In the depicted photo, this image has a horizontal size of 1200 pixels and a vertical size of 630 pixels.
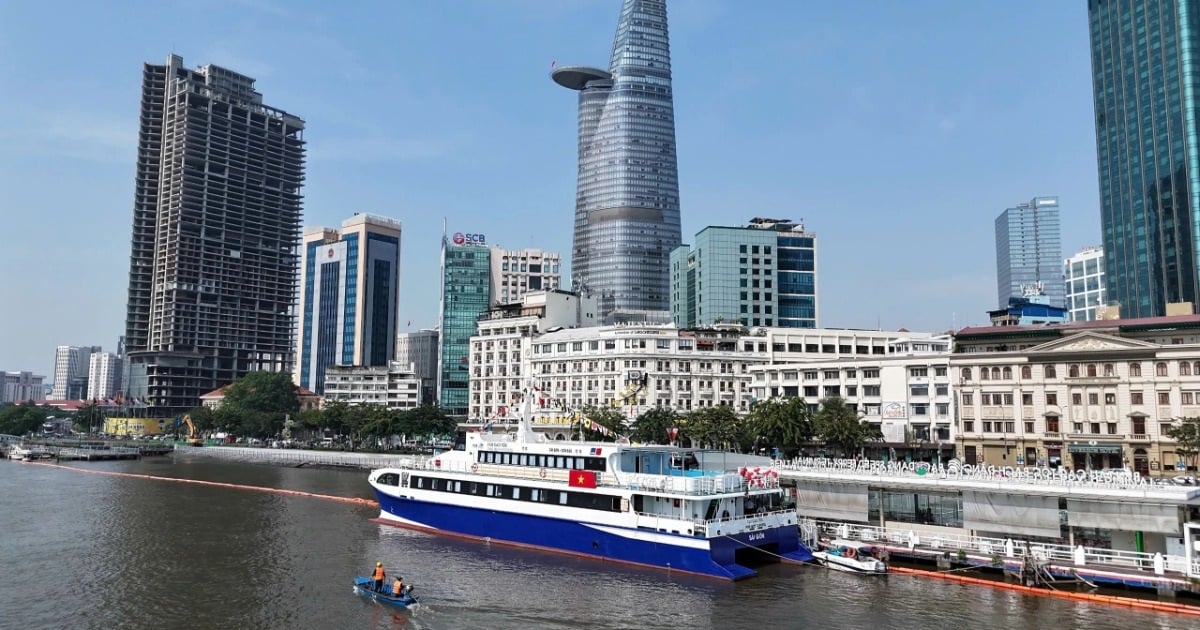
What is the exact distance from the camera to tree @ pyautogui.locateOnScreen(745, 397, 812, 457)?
84750 mm

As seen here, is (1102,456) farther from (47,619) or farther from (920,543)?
(47,619)

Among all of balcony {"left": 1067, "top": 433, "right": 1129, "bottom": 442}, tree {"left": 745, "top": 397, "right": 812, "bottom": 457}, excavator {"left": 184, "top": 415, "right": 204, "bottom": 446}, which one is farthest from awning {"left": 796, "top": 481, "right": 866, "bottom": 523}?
excavator {"left": 184, "top": 415, "right": 204, "bottom": 446}

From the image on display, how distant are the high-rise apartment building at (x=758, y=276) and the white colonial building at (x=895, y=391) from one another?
2612 inches

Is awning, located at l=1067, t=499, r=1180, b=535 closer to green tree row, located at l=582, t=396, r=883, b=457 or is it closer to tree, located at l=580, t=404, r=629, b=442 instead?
green tree row, located at l=582, t=396, r=883, b=457

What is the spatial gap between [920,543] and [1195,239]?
5800 inches

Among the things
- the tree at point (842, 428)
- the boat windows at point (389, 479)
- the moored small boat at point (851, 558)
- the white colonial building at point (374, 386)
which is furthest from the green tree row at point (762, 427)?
the white colonial building at point (374, 386)

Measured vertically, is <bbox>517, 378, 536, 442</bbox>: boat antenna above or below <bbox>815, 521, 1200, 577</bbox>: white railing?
above

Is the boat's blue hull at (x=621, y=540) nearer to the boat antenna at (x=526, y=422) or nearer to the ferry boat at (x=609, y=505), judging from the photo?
the ferry boat at (x=609, y=505)

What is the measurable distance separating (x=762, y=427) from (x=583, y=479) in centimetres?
3784

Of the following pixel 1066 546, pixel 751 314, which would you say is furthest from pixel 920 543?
pixel 751 314

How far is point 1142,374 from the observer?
77.8 meters

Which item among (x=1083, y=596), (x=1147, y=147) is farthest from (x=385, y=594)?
(x=1147, y=147)

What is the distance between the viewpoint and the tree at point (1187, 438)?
6990cm

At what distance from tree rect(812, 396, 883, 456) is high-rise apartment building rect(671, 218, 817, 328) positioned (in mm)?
82709
